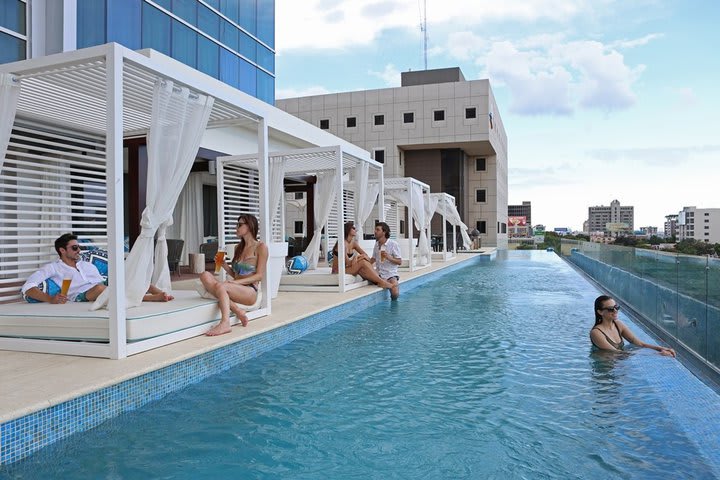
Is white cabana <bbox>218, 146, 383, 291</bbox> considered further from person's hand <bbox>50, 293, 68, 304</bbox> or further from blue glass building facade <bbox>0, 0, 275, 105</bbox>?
blue glass building facade <bbox>0, 0, 275, 105</bbox>

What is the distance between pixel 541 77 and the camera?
21844mm

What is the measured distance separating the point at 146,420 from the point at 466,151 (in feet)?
103

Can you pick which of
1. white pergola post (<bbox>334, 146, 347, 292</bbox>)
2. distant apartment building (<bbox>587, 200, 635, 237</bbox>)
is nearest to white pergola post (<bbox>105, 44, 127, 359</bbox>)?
white pergola post (<bbox>334, 146, 347, 292</bbox>)

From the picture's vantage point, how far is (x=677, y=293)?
17.0 feet

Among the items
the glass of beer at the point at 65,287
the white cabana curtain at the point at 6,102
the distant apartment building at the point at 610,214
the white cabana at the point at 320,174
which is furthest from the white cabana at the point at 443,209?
the distant apartment building at the point at 610,214

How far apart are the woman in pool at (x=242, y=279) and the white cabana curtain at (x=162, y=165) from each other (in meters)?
0.64

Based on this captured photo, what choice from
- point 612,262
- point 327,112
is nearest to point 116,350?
point 612,262

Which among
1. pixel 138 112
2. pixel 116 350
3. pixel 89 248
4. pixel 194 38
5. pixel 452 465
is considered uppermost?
pixel 194 38

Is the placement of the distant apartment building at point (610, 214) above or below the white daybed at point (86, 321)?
above

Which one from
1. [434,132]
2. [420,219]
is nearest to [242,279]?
[420,219]

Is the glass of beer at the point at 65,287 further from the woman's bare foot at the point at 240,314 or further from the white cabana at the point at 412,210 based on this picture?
the white cabana at the point at 412,210

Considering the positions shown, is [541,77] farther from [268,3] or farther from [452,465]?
[452,465]

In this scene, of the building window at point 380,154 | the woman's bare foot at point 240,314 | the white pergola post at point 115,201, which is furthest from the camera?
the building window at point 380,154

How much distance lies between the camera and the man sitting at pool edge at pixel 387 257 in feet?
26.7
